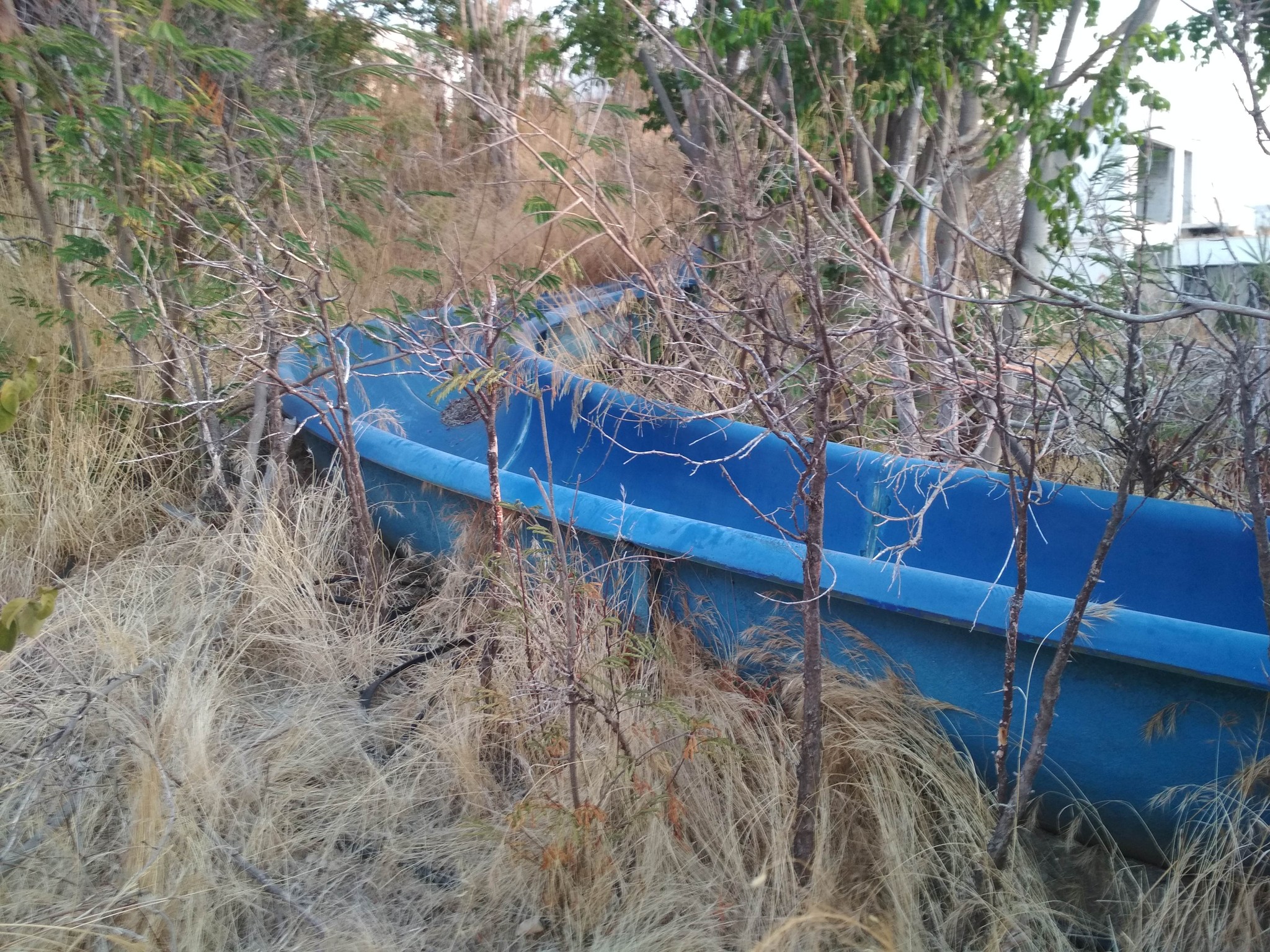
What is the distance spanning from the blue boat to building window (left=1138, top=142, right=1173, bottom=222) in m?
0.69

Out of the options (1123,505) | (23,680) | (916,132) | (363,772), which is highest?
(916,132)

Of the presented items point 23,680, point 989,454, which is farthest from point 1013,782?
point 23,680

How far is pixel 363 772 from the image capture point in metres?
2.26

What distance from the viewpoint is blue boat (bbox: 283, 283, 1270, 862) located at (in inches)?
75.4

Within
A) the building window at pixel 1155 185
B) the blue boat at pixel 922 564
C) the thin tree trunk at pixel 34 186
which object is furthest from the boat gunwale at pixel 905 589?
the thin tree trunk at pixel 34 186

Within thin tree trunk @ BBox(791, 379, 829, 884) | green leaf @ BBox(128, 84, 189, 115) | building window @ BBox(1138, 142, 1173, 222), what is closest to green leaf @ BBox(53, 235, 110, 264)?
green leaf @ BBox(128, 84, 189, 115)

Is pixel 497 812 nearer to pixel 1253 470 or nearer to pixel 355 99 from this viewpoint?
pixel 1253 470

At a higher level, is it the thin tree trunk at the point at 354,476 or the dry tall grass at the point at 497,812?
the thin tree trunk at the point at 354,476

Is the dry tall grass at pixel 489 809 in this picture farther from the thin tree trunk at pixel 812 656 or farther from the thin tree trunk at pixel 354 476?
the thin tree trunk at pixel 354 476

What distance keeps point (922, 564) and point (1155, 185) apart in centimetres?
133

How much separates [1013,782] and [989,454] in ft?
6.08

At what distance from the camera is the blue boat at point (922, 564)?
1915mm

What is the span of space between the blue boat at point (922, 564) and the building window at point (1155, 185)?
0.69m

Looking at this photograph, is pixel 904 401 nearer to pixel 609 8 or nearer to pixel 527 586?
pixel 527 586
